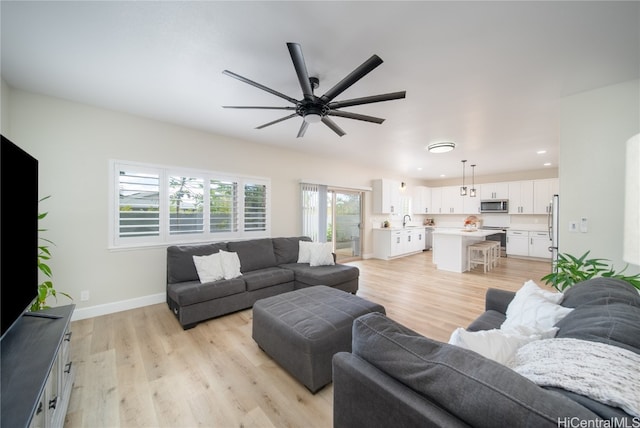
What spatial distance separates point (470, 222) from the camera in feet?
A: 21.5

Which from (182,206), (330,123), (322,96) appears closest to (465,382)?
(322,96)

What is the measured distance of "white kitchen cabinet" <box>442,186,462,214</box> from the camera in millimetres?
8256

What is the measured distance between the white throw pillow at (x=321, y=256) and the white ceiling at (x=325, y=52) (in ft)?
7.38

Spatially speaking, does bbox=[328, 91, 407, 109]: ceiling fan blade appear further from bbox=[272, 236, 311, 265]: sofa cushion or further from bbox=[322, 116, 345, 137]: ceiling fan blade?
bbox=[272, 236, 311, 265]: sofa cushion

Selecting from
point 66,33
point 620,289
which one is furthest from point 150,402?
point 620,289

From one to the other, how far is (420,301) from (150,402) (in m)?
3.32

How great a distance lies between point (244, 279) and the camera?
3.21m

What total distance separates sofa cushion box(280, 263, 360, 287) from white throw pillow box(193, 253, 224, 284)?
107 centimetres

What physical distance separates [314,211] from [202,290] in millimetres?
3026

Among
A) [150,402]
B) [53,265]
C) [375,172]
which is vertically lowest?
[150,402]

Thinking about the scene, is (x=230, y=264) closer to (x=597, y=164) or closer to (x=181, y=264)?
(x=181, y=264)

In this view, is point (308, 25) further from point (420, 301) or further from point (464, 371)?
point (420, 301)

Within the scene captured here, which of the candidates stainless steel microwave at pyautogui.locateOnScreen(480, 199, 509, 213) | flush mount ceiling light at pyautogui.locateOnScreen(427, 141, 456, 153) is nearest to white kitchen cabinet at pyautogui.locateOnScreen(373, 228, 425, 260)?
stainless steel microwave at pyautogui.locateOnScreen(480, 199, 509, 213)

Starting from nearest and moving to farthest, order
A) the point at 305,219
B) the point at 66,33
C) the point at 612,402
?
1. the point at 612,402
2. the point at 66,33
3. the point at 305,219
